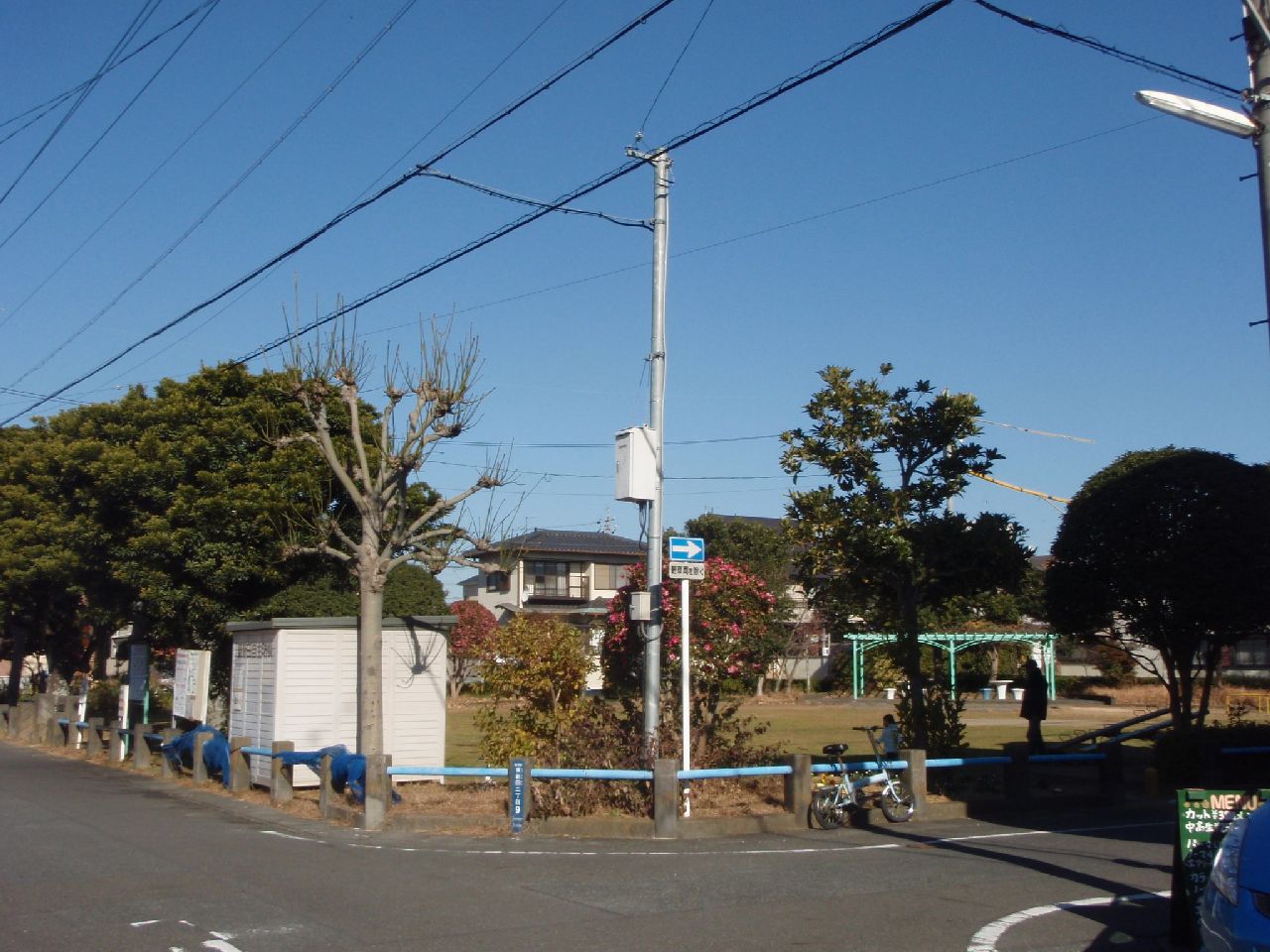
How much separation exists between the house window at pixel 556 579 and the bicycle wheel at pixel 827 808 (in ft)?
141

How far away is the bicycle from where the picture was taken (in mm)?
13203

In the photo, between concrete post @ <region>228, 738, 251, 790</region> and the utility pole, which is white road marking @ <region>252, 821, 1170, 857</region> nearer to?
concrete post @ <region>228, 738, 251, 790</region>

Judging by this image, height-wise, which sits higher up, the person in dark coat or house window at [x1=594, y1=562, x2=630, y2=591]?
house window at [x1=594, y1=562, x2=630, y2=591]

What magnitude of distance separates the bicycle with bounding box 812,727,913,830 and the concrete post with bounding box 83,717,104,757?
1625 centimetres

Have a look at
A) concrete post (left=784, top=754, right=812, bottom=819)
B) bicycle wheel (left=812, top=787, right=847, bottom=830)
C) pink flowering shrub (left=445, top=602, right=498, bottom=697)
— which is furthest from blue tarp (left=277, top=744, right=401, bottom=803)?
pink flowering shrub (left=445, top=602, right=498, bottom=697)

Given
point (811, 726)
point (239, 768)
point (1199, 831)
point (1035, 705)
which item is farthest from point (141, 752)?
point (1199, 831)

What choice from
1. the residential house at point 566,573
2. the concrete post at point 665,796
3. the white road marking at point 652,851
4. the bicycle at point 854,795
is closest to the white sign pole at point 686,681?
the concrete post at point 665,796

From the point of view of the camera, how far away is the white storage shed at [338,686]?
16875mm

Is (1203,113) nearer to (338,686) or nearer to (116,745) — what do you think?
(338,686)

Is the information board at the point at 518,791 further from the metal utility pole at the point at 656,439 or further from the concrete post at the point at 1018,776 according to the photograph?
the concrete post at the point at 1018,776

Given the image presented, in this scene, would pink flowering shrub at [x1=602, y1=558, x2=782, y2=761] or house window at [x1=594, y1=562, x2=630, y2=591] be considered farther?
house window at [x1=594, y1=562, x2=630, y2=591]

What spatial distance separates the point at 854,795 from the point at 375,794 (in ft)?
17.5

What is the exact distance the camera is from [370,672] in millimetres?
15500

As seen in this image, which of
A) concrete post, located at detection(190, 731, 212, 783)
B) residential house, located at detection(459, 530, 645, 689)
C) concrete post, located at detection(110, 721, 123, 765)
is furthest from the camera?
residential house, located at detection(459, 530, 645, 689)
